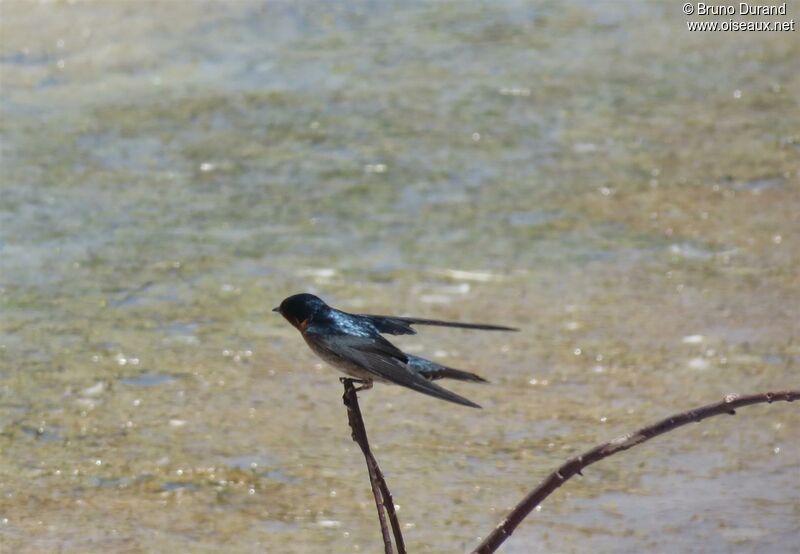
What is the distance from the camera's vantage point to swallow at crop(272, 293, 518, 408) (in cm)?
186

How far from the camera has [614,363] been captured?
383 cm

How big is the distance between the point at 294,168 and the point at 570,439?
220cm

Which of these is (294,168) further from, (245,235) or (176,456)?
(176,456)

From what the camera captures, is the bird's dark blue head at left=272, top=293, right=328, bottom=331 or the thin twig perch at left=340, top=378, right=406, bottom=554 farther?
the bird's dark blue head at left=272, top=293, right=328, bottom=331

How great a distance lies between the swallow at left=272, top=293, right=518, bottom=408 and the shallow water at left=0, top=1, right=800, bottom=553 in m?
0.94

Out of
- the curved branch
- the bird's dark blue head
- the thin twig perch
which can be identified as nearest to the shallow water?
the bird's dark blue head

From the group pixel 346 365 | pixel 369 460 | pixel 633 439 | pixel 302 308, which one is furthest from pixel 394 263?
pixel 633 439

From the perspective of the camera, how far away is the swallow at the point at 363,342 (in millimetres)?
1859

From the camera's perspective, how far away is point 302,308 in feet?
6.72

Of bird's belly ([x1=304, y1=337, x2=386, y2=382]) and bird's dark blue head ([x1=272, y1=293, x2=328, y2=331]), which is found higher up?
bird's dark blue head ([x1=272, y1=293, x2=328, y2=331])

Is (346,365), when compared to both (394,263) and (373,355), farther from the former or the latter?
(394,263)

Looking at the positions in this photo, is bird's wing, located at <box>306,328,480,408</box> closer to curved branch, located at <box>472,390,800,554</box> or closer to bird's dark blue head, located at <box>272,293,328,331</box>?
bird's dark blue head, located at <box>272,293,328,331</box>

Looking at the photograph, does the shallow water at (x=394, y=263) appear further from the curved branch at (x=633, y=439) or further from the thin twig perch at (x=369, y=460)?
the curved branch at (x=633, y=439)

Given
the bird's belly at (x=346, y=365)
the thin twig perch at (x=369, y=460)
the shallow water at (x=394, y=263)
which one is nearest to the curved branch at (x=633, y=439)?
the thin twig perch at (x=369, y=460)
